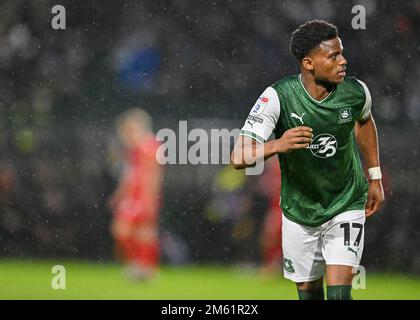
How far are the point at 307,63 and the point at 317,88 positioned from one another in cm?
16

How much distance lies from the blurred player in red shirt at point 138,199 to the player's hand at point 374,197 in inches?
124

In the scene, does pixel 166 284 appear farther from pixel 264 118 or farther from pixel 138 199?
pixel 264 118

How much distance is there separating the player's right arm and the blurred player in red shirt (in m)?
3.15

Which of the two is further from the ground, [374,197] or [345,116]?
[345,116]

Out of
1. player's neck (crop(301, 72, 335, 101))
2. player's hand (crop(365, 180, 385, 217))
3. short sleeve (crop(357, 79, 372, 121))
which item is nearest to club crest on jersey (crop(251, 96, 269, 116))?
player's neck (crop(301, 72, 335, 101))

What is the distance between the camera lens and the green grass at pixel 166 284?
341 inches

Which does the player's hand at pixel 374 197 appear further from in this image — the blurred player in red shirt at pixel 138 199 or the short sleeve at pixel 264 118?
the blurred player in red shirt at pixel 138 199

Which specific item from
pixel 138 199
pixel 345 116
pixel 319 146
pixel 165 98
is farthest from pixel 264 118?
pixel 138 199

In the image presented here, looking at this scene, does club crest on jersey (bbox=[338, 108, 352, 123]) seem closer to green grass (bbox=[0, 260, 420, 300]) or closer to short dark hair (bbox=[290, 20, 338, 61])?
short dark hair (bbox=[290, 20, 338, 61])

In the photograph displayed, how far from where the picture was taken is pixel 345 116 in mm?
6141

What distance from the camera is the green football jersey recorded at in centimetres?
610

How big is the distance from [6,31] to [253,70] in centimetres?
223

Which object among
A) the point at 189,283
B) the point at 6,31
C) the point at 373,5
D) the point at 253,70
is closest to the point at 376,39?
the point at 373,5

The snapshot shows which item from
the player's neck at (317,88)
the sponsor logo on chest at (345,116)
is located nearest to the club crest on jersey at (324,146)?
the sponsor logo on chest at (345,116)
